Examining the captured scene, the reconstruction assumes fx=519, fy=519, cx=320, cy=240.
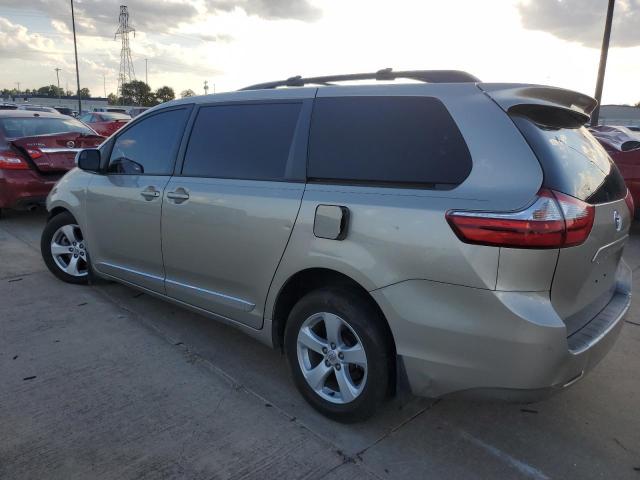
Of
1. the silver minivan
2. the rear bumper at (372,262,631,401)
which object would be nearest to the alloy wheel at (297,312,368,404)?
the silver minivan

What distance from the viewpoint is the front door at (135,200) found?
3.76 m

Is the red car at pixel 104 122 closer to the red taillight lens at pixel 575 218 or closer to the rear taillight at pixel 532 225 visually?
the rear taillight at pixel 532 225

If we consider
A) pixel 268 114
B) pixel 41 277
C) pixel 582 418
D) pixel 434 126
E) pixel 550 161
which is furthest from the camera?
pixel 41 277

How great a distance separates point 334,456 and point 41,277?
390cm

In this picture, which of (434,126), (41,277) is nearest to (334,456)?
(434,126)

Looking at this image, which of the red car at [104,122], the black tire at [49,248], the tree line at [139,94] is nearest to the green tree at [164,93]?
the tree line at [139,94]

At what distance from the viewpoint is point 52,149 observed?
7.30 meters

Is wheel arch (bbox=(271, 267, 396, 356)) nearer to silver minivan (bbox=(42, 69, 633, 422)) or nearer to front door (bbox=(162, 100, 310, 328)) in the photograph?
silver minivan (bbox=(42, 69, 633, 422))

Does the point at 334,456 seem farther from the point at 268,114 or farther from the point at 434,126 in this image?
the point at 268,114

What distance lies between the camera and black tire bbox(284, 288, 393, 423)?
2.54m

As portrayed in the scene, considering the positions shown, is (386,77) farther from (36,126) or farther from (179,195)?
(36,126)

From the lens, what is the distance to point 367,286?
2498 millimetres

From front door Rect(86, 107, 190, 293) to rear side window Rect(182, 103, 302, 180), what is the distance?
0.25 metres

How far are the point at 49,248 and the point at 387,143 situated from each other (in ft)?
12.6
